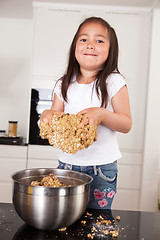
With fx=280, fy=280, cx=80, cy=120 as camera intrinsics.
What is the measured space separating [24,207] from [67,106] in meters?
0.56

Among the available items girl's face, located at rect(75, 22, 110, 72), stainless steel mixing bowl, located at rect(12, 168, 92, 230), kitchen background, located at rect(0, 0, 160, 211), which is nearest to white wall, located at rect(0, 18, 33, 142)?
kitchen background, located at rect(0, 0, 160, 211)

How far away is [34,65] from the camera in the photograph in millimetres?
2869

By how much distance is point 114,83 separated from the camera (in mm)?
1103

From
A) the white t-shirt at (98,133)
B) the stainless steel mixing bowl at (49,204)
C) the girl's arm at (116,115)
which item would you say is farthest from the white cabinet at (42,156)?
the stainless steel mixing bowl at (49,204)

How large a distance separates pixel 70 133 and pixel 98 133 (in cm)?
29

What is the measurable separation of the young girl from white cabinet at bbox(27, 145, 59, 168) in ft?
5.67

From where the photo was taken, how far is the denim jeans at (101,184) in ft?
3.44

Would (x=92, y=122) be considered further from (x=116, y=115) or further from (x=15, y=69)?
(x=15, y=69)

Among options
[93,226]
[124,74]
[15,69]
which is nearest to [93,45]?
[93,226]

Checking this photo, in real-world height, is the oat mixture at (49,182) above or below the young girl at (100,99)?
below

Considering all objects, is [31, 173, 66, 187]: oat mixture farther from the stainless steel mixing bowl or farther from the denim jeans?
the denim jeans

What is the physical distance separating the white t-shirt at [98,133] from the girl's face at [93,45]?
95 mm

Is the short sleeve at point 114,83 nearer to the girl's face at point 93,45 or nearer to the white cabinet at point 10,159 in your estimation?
the girl's face at point 93,45

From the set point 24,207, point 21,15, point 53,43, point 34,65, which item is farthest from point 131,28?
point 24,207
